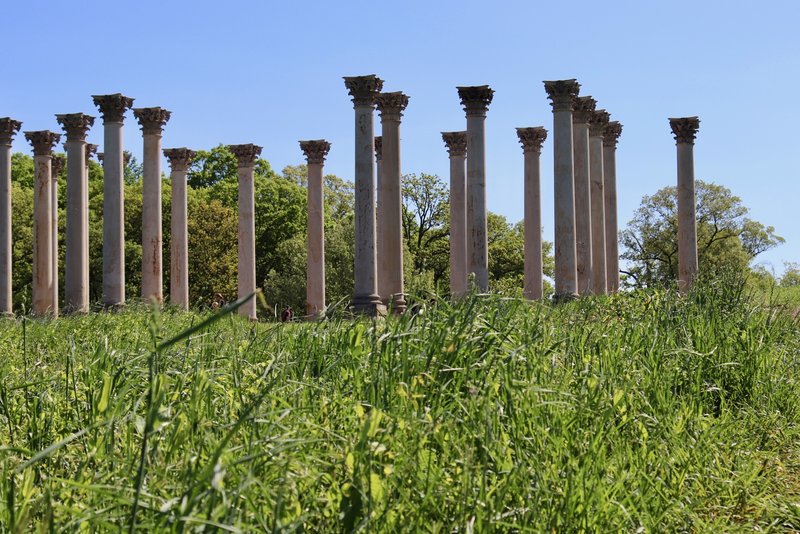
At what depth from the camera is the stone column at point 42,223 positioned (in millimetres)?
85875

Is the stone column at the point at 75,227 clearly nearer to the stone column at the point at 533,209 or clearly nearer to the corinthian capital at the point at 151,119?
the corinthian capital at the point at 151,119

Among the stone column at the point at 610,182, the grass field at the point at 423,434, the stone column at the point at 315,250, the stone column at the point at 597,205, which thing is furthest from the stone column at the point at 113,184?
the grass field at the point at 423,434

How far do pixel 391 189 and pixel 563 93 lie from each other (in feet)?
47.1

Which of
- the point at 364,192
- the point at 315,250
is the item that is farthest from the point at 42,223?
the point at 364,192

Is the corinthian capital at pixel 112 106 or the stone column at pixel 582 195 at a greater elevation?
the corinthian capital at pixel 112 106

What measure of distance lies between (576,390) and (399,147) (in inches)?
2416

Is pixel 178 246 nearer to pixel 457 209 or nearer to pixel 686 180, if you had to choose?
pixel 457 209

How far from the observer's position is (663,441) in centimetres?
1546

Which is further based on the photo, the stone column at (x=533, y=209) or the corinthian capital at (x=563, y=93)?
the stone column at (x=533, y=209)

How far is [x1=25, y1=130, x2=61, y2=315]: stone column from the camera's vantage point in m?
85.9

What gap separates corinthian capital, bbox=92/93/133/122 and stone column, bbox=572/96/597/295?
33.8m

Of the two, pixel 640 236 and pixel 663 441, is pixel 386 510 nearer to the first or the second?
pixel 663 441

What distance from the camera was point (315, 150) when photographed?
9131cm

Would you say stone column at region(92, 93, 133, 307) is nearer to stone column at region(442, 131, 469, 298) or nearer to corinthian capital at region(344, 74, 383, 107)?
corinthian capital at region(344, 74, 383, 107)
